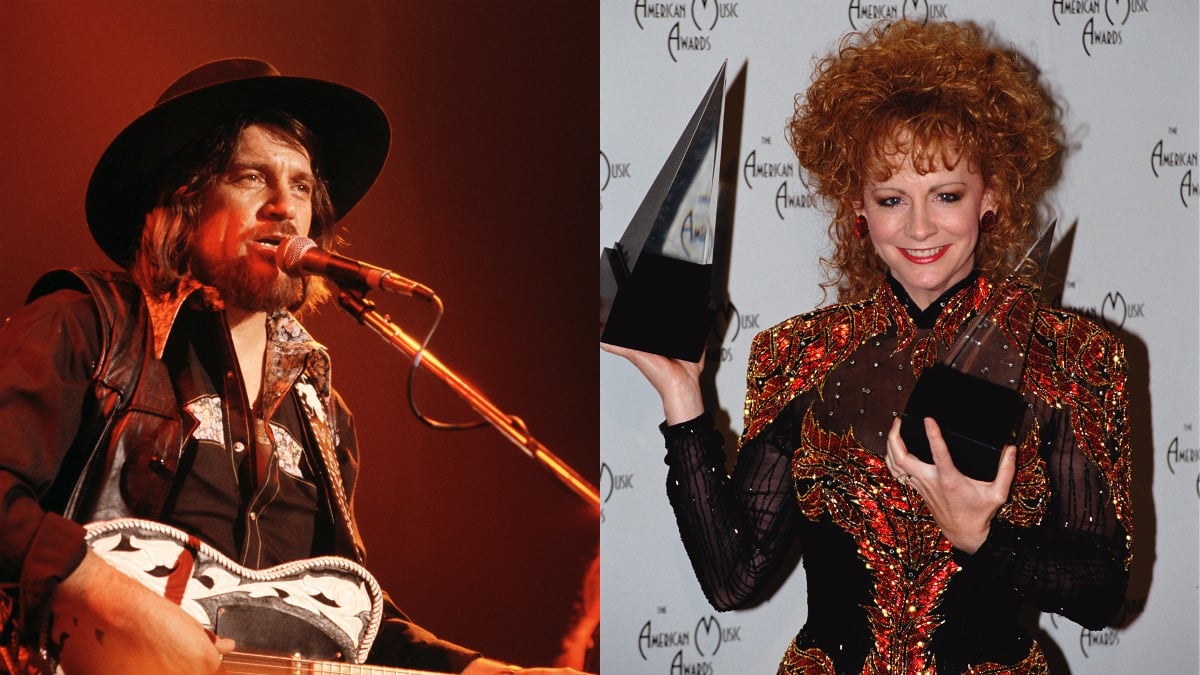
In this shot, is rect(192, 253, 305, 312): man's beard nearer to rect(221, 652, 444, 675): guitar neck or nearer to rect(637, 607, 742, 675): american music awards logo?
rect(221, 652, 444, 675): guitar neck

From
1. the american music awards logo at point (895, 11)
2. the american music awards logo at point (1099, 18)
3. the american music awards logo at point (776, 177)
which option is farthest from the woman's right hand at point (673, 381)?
the american music awards logo at point (1099, 18)

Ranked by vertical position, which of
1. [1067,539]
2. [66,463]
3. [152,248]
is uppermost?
[152,248]

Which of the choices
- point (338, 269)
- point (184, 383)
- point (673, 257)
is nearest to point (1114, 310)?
point (673, 257)

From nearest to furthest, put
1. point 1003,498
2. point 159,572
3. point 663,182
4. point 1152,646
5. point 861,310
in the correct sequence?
1. point 1003,498
2. point 159,572
3. point 861,310
4. point 663,182
5. point 1152,646

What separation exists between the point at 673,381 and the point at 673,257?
236mm

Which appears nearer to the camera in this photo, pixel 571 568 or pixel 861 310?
pixel 861 310

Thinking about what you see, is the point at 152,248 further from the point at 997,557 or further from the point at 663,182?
the point at 997,557

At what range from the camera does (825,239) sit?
93.1 inches

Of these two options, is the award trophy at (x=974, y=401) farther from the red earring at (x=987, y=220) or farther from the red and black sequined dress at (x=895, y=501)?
the red earring at (x=987, y=220)

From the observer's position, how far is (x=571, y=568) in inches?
87.7

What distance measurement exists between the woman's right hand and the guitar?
60 cm

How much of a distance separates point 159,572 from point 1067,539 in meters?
1.41

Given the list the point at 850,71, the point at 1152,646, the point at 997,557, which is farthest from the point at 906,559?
the point at 1152,646

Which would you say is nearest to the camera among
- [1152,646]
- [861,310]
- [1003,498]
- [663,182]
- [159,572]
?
[1003,498]
